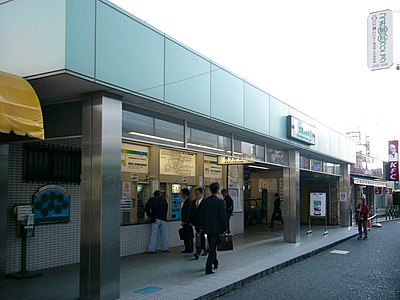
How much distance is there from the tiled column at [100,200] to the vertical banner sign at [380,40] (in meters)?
7.15

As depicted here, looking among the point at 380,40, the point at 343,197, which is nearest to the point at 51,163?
the point at 380,40

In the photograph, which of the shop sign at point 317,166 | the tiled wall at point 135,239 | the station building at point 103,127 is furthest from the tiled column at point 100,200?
the shop sign at point 317,166

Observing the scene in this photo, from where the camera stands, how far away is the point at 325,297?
7.41m

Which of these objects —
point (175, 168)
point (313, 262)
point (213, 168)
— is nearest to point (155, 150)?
point (175, 168)

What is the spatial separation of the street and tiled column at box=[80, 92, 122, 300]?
2181mm

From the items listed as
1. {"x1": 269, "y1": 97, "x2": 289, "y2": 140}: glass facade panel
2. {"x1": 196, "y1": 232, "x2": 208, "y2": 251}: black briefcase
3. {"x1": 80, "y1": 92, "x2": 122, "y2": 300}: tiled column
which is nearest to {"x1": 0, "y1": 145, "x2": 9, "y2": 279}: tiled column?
{"x1": 80, "y1": 92, "x2": 122, "y2": 300}: tiled column

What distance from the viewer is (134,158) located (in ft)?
38.0

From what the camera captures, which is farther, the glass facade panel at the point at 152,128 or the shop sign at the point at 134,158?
the shop sign at the point at 134,158

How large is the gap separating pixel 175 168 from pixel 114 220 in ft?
21.9

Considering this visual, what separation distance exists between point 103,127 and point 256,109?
5.92 meters

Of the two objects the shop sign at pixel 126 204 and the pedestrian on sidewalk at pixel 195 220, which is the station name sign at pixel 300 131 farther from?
the shop sign at pixel 126 204

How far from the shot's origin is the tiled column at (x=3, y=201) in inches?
306

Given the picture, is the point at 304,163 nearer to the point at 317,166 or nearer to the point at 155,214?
the point at 317,166

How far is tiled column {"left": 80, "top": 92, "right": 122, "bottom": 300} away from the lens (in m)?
6.38
